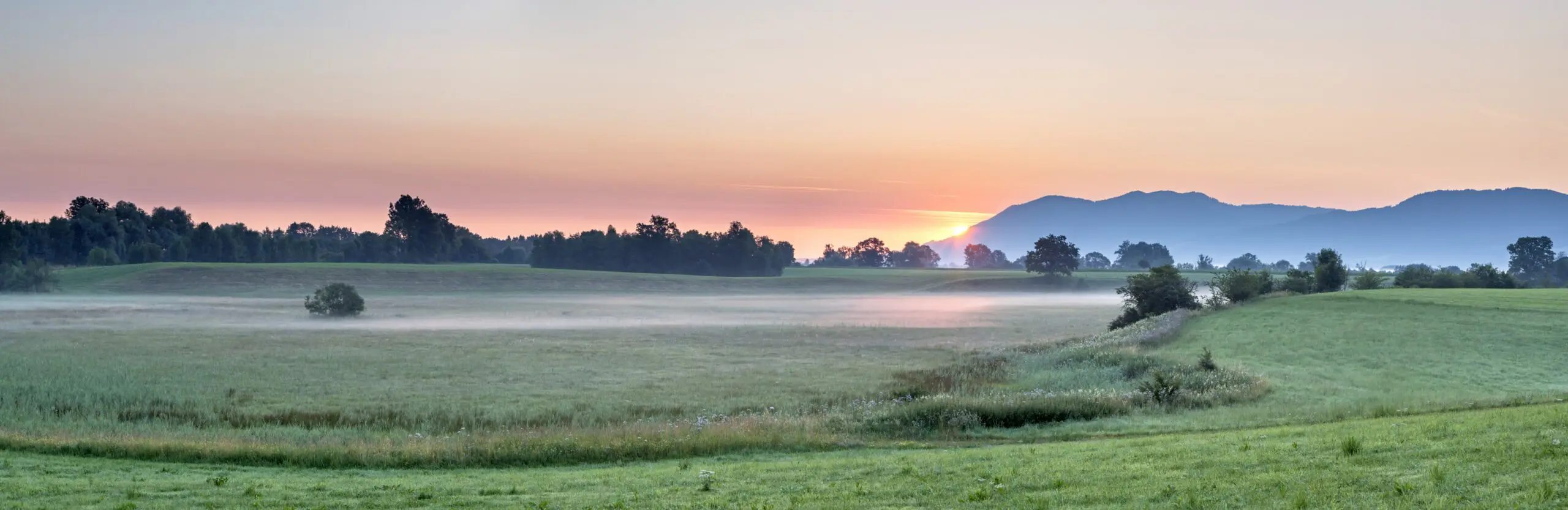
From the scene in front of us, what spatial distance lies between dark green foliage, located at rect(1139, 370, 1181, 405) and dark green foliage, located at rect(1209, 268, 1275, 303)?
3431cm

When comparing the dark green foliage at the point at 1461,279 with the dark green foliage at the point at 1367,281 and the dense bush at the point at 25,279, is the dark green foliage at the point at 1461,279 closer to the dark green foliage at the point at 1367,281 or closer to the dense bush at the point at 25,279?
the dark green foliage at the point at 1367,281

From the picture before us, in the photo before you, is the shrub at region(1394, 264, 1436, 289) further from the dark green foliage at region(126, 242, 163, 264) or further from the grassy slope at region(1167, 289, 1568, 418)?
the dark green foliage at region(126, 242, 163, 264)

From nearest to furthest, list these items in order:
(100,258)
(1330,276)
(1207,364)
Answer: (1207,364) < (1330,276) < (100,258)

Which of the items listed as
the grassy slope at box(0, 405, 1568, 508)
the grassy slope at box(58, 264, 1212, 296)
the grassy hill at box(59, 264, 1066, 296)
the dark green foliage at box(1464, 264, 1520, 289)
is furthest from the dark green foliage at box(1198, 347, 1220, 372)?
the grassy hill at box(59, 264, 1066, 296)

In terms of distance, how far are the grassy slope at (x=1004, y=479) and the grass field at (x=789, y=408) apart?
0.08 m

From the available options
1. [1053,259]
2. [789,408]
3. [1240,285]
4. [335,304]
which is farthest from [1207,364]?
[1053,259]

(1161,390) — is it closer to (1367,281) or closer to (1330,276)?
(1330,276)

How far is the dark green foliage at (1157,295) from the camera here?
62.2m

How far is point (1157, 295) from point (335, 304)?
57943mm

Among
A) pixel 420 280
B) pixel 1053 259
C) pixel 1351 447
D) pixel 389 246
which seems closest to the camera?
pixel 1351 447

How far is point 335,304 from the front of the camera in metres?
71.7

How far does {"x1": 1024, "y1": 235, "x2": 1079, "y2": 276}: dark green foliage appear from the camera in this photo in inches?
5969

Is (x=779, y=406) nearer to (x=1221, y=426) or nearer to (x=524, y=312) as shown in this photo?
(x=1221, y=426)

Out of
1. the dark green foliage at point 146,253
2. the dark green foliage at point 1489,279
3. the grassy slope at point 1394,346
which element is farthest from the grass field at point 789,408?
the dark green foliage at point 146,253
